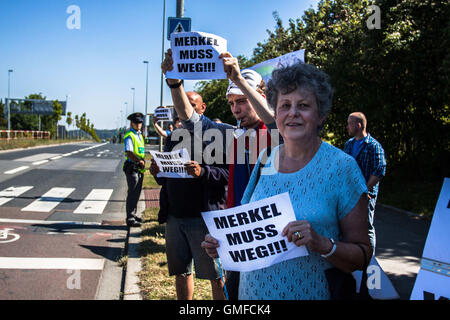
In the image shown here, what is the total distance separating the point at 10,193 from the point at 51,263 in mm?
6383

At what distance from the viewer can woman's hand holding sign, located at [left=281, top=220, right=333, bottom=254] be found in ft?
5.41

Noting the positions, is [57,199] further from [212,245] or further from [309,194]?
[309,194]

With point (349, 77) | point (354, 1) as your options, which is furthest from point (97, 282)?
point (354, 1)

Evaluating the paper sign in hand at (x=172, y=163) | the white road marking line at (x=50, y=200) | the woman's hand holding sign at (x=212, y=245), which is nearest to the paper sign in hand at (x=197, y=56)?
the paper sign in hand at (x=172, y=163)

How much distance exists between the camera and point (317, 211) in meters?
1.77

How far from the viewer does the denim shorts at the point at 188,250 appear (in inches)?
126

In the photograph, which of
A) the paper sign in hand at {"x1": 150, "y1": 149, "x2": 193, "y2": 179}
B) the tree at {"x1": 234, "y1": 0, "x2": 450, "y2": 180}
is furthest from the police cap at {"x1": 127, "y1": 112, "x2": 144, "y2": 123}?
the tree at {"x1": 234, "y1": 0, "x2": 450, "y2": 180}

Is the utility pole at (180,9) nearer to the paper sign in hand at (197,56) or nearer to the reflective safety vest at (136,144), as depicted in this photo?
the reflective safety vest at (136,144)

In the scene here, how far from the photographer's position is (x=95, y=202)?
1062 centimetres

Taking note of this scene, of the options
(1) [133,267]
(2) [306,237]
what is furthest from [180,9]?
(2) [306,237]

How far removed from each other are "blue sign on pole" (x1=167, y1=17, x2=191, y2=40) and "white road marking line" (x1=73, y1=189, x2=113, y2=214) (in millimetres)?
4866
